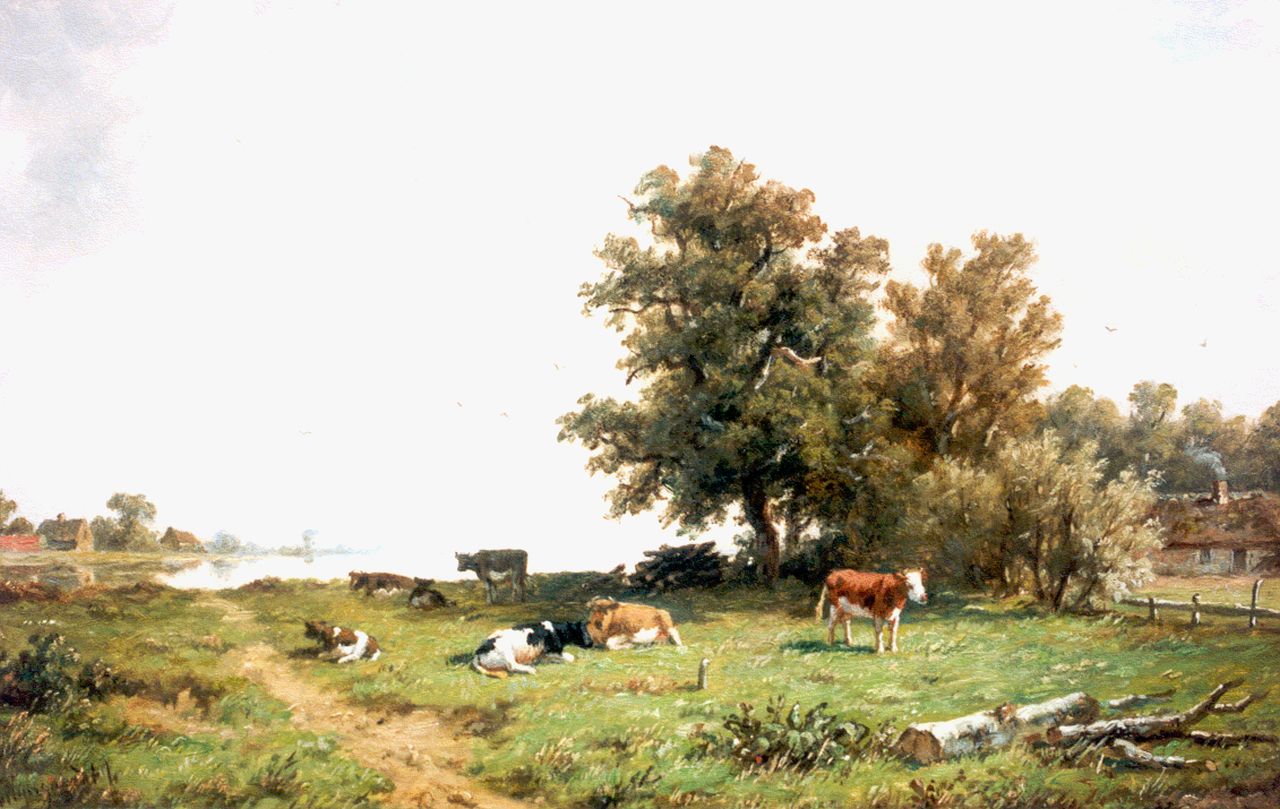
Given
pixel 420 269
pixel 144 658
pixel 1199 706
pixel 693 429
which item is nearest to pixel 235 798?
pixel 144 658

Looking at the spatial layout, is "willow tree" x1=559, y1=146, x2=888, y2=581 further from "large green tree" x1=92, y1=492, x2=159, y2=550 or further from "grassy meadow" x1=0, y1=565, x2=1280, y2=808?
"large green tree" x1=92, y1=492, x2=159, y2=550

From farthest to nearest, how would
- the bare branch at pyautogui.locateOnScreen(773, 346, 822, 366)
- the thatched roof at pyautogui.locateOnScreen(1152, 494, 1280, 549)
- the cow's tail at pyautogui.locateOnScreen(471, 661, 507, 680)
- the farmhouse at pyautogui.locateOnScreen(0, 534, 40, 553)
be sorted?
the bare branch at pyautogui.locateOnScreen(773, 346, 822, 366)
the thatched roof at pyautogui.locateOnScreen(1152, 494, 1280, 549)
the cow's tail at pyautogui.locateOnScreen(471, 661, 507, 680)
the farmhouse at pyautogui.locateOnScreen(0, 534, 40, 553)

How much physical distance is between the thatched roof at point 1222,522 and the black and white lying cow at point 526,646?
235 inches

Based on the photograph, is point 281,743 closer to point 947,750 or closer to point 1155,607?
point 947,750

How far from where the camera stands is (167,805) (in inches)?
255

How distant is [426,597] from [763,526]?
3.77 m

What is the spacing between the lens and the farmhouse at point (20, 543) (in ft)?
24.7

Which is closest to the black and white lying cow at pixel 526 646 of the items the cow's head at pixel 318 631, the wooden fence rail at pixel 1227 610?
the cow's head at pixel 318 631

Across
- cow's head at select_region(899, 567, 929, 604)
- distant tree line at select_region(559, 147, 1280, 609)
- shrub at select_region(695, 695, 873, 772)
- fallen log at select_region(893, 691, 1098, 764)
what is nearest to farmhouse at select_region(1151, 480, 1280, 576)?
distant tree line at select_region(559, 147, 1280, 609)

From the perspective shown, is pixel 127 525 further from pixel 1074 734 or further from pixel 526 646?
pixel 1074 734

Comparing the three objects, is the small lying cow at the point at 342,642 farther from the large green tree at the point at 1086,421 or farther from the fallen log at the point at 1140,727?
the large green tree at the point at 1086,421

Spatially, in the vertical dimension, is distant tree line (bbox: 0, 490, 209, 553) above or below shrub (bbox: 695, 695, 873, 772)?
above

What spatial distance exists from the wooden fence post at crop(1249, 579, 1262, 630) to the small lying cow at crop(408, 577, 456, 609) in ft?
25.9

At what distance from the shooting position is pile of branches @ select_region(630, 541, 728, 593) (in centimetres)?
938
